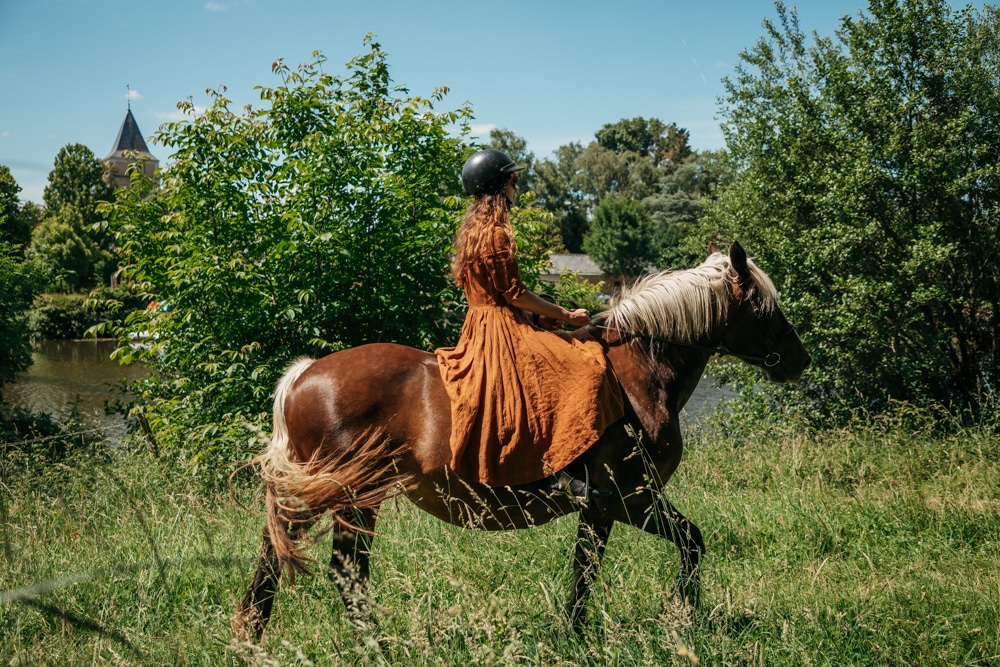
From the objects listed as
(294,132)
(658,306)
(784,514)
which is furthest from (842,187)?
(294,132)

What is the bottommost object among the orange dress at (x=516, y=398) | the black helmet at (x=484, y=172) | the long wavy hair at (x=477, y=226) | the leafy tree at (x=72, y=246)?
the orange dress at (x=516, y=398)

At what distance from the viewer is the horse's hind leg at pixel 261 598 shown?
3223mm

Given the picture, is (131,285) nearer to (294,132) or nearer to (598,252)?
(294,132)

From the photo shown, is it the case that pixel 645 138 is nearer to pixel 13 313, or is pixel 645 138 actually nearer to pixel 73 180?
pixel 73 180

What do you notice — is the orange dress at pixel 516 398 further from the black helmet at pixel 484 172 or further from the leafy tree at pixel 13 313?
the leafy tree at pixel 13 313

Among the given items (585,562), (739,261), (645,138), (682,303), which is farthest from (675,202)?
(585,562)

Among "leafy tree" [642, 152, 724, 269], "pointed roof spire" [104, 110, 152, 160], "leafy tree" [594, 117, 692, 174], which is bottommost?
"leafy tree" [642, 152, 724, 269]

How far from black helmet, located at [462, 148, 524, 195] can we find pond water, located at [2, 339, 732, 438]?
20.6ft

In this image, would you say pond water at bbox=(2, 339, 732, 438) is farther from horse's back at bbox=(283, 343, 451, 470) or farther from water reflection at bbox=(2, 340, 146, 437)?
horse's back at bbox=(283, 343, 451, 470)

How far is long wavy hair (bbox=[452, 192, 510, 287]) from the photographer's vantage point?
3.48 meters

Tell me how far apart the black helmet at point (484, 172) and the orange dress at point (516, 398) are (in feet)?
1.18

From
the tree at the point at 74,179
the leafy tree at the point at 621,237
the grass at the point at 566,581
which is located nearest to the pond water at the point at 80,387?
the grass at the point at 566,581

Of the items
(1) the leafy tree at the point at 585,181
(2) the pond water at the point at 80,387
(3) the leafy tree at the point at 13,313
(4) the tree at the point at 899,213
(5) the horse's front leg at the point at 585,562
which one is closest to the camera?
(5) the horse's front leg at the point at 585,562

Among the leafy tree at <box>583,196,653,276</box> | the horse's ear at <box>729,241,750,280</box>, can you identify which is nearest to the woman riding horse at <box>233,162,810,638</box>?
the horse's ear at <box>729,241,750,280</box>
